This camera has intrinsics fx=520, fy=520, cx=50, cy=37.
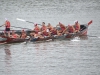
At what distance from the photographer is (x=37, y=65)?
1528 inches

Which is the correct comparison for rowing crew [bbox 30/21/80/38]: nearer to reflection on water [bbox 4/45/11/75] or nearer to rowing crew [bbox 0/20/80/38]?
rowing crew [bbox 0/20/80/38]

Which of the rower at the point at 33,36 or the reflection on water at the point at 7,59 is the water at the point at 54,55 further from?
the rower at the point at 33,36

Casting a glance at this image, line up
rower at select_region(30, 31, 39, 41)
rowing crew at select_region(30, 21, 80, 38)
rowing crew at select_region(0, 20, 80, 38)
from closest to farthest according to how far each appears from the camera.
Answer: rower at select_region(30, 31, 39, 41) < rowing crew at select_region(0, 20, 80, 38) < rowing crew at select_region(30, 21, 80, 38)

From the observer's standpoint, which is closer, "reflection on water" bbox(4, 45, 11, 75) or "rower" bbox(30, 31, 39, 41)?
"reflection on water" bbox(4, 45, 11, 75)

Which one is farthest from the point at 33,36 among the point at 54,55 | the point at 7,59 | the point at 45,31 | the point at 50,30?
the point at 7,59

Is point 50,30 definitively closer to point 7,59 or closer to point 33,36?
point 33,36

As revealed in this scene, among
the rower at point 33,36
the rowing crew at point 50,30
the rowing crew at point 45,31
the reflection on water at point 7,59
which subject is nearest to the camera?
the reflection on water at point 7,59

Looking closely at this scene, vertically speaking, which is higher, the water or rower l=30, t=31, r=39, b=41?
rower l=30, t=31, r=39, b=41

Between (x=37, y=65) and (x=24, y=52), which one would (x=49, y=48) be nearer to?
(x=24, y=52)

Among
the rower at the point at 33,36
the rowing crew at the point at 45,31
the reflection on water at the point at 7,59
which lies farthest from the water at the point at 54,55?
the rowing crew at the point at 45,31

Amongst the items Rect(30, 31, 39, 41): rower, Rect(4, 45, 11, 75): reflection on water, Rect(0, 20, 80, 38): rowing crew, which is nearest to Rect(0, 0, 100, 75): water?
Rect(4, 45, 11, 75): reflection on water

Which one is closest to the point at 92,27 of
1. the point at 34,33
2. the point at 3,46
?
the point at 34,33

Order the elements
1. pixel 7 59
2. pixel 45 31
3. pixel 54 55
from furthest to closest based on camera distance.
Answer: pixel 45 31
pixel 54 55
pixel 7 59

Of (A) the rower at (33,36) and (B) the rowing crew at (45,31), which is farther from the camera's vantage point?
(B) the rowing crew at (45,31)
